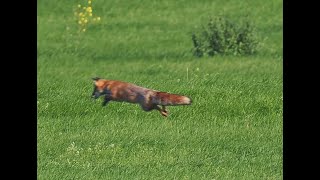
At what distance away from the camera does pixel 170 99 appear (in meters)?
14.0

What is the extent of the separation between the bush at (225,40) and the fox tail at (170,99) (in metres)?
8.48

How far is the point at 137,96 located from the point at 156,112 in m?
0.37

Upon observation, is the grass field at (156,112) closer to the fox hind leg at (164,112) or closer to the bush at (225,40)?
the fox hind leg at (164,112)

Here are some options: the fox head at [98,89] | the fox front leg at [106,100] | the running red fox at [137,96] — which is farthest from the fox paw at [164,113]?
the fox head at [98,89]

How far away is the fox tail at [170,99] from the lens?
14000mm

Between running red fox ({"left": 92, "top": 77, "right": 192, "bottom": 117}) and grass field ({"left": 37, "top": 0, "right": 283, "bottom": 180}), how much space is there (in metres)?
0.13

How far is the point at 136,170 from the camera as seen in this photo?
11.6 metres

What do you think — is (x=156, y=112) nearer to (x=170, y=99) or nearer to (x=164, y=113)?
(x=164, y=113)

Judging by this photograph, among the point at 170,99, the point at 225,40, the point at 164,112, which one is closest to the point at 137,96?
the point at 164,112

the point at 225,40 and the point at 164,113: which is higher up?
the point at 164,113
